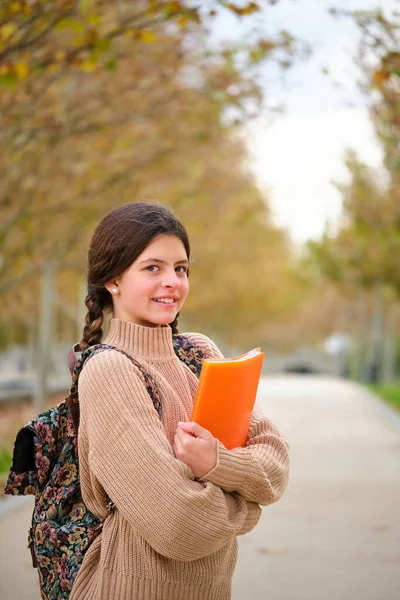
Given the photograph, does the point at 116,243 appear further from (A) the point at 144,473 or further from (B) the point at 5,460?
(B) the point at 5,460

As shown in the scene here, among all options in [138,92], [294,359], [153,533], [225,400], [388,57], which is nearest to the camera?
[153,533]

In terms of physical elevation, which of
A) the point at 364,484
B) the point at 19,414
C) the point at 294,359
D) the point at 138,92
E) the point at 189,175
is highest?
the point at 138,92

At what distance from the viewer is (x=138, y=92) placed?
14.8 meters

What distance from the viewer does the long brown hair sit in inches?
113

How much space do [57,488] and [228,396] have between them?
59 centimetres

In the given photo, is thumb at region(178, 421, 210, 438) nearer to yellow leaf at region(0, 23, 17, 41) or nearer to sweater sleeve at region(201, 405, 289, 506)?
sweater sleeve at region(201, 405, 289, 506)

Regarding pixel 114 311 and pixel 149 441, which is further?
pixel 114 311

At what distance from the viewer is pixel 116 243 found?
2887mm

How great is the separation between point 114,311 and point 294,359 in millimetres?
90412

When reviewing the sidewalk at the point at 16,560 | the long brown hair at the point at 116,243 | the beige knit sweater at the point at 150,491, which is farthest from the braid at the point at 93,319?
the sidewalk at the point at 16,560

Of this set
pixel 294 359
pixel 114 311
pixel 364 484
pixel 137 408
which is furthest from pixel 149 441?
pixel 294 359

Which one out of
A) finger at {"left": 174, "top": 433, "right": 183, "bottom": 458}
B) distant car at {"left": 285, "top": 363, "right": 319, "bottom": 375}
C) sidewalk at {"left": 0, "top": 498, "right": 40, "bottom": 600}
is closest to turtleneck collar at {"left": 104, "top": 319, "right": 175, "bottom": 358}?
finger at {"left": 174, "top": 433, "right": 183, "bottom": 458}

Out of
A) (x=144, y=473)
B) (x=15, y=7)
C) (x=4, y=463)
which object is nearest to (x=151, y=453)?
(x=144, y=473)

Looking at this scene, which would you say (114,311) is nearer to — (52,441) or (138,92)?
(52,441)
